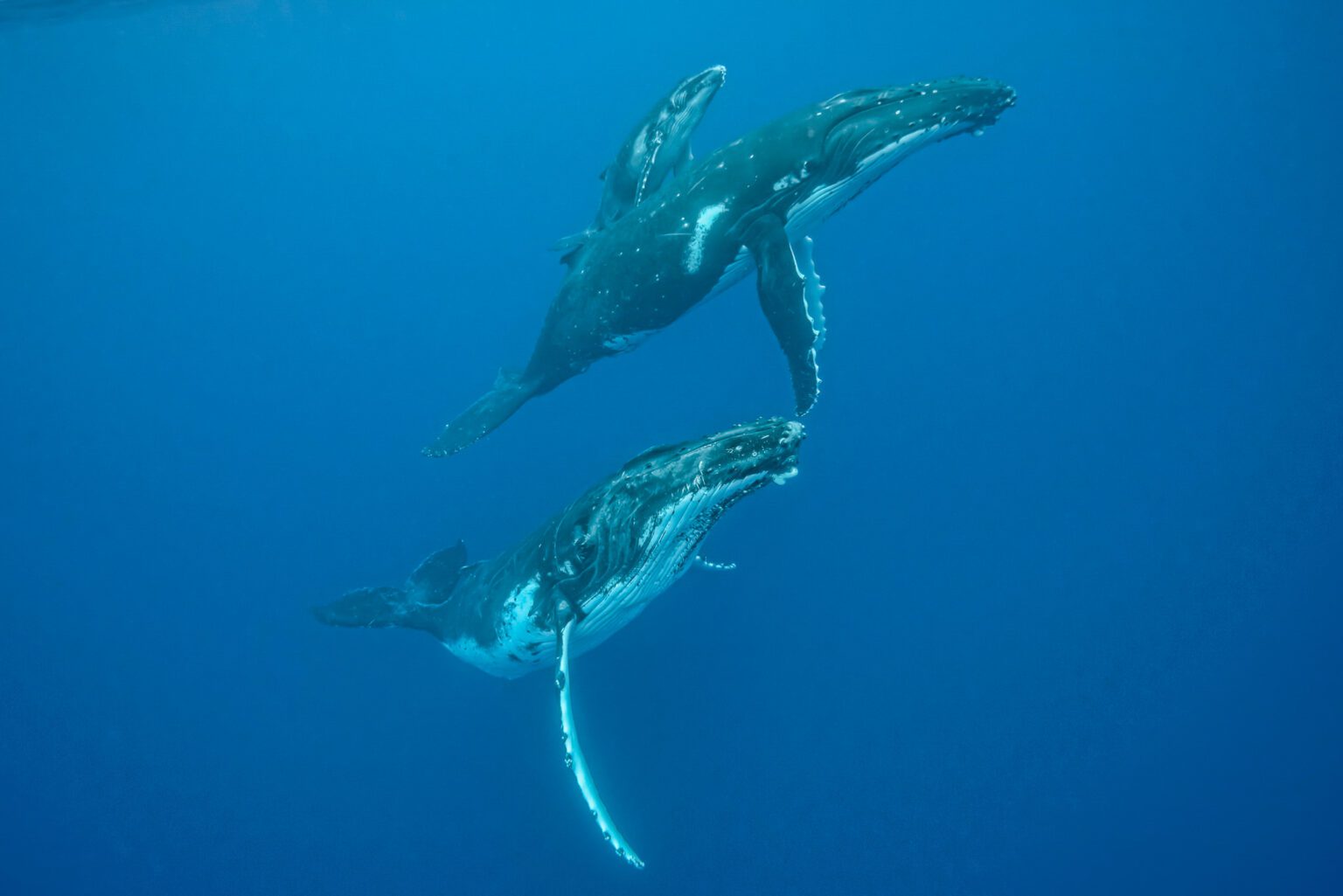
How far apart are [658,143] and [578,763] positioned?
6894 millimetres

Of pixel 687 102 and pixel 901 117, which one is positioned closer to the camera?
pixel 901 117

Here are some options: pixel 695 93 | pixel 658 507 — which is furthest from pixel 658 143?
pixel 658 507

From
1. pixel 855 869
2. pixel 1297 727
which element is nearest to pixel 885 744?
pixel 855 869

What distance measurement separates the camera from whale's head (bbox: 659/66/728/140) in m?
8.80

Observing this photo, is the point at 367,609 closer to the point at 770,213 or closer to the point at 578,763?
the point at 578,763

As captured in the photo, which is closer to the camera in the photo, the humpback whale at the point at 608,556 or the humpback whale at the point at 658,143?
the humpback whale at the point at 608,556

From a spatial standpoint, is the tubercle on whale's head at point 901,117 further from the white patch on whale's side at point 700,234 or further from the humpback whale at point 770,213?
the white patch on whale's side at point 700,234

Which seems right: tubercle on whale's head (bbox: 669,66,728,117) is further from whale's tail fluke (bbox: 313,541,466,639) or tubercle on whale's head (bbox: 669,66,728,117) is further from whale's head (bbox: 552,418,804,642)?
whale's tail fluke (bbox: 313,541,466,639)

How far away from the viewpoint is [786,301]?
771cm

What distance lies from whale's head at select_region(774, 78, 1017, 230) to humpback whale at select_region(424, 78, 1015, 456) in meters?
0.01

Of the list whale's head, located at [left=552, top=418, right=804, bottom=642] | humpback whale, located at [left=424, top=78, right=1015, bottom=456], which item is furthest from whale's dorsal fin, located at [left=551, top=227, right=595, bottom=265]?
whale's head, located at [left=552, top=418, right=804, bottom=642]

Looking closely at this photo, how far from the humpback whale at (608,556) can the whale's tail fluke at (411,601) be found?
1.26 m

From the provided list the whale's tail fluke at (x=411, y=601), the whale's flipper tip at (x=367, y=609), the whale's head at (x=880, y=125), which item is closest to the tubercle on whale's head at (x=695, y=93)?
the whale's head at (x=880, y=125)

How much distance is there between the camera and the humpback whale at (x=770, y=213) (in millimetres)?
7266
